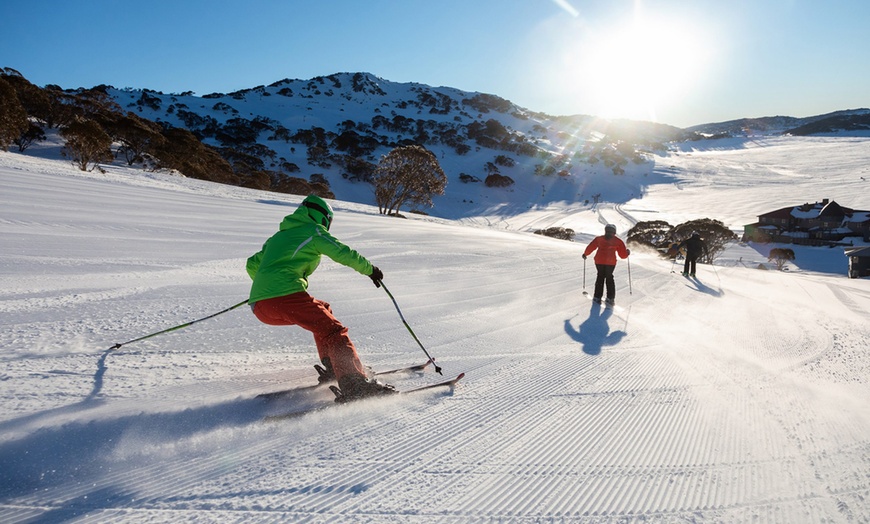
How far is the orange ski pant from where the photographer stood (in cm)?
287

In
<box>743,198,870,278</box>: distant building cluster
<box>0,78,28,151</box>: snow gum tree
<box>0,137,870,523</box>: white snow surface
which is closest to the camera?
<box>0,137,870,523</box>: white snow surface

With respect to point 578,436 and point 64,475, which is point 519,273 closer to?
point 578,436

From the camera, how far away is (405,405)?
118 inches

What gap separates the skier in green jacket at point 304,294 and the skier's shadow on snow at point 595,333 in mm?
2788

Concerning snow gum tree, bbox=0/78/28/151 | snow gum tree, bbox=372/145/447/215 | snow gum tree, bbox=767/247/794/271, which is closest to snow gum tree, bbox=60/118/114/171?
snow gum tree, bbox=0/78/28/151

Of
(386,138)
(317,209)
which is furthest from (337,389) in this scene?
(386,138)

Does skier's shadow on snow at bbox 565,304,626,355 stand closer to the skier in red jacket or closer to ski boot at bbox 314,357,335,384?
the skier in red jacket

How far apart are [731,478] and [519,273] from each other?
258 inches

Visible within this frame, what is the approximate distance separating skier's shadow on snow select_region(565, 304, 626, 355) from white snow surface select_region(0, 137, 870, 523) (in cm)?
5

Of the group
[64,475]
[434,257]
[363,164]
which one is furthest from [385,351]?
[363,164]

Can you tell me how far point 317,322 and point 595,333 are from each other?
12.4 ft

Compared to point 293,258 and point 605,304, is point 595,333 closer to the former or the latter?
point 605,304

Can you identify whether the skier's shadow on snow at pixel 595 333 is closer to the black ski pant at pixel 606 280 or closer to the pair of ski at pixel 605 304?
the pair of ski at pixel 605 304

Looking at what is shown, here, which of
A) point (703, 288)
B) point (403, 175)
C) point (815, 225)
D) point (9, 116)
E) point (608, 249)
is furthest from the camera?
point (815, 225)
